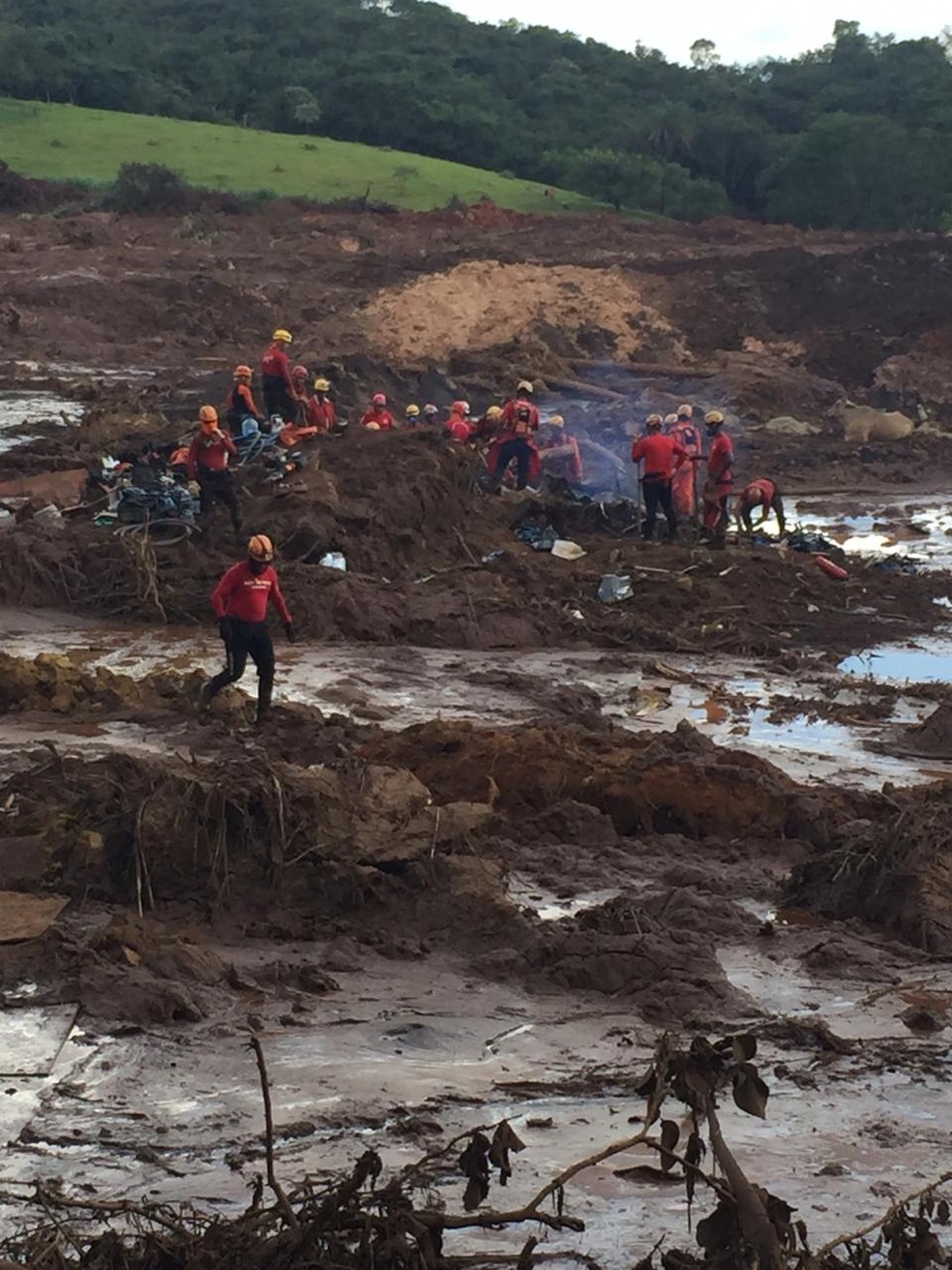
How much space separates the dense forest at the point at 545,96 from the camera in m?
65.6

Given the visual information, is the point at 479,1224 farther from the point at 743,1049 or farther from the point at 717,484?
the point at 717,484

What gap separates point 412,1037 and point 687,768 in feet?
14.8

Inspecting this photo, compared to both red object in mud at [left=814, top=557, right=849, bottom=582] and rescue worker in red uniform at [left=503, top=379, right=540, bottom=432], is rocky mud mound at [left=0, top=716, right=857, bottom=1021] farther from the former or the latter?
rescue worker in red uniform at [left=503, top=379, right=540, bottom=432]

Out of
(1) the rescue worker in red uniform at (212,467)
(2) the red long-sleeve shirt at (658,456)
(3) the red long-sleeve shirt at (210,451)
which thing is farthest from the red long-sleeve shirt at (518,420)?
(3) the red long-sleeve shirt at (210,451)

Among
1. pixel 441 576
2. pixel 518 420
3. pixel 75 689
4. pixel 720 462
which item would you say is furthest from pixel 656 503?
pixel 75 689

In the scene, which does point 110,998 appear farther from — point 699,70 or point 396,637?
point 699,70

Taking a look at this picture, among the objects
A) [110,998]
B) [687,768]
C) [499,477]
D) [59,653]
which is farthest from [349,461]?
[110,998]

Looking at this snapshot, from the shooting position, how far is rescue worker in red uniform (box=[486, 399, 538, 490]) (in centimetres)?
2280

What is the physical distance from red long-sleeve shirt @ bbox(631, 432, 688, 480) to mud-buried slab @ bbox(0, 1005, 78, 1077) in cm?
1345

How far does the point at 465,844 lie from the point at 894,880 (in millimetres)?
2557

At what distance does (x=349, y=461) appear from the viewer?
21.4 metres

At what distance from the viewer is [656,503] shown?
21.7 meters

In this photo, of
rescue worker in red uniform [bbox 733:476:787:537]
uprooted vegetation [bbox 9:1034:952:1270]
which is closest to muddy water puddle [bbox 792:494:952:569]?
rescue worker in red uniform [bbox 733:476:787:537]

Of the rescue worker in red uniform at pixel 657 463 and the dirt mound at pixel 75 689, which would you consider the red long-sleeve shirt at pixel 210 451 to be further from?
the rescue worker in red uniform at pixel 657 463
